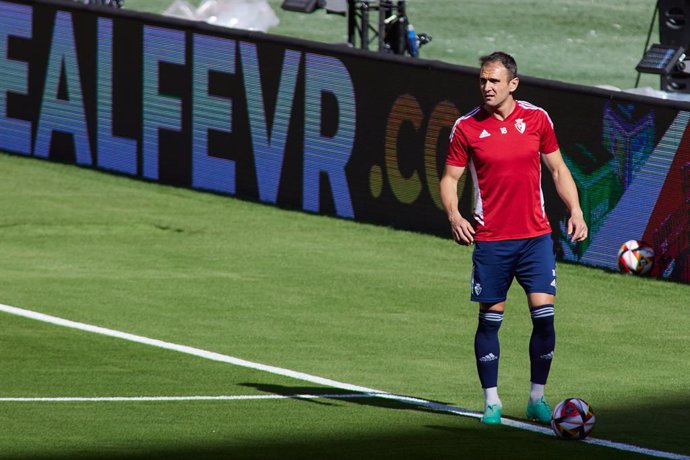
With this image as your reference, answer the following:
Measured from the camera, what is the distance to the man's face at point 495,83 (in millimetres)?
10883

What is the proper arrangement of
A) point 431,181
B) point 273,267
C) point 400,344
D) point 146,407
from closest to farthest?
1. point 146,407
2. point 400,344
3. point 273,267
4. point 431,181

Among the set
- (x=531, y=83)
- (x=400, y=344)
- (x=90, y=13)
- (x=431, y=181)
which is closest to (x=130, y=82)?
(x=90, y=13)

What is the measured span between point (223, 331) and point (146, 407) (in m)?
3.43

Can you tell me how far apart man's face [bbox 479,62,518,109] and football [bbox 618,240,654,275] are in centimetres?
753

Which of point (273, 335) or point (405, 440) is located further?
point (273, 335)

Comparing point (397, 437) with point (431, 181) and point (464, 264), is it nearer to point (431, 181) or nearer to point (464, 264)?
point (464, 264)

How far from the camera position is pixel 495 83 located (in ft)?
35.8

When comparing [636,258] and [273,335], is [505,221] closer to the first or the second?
[273,335]

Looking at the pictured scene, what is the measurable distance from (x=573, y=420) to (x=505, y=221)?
1430 mm

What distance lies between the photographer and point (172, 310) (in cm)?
1602

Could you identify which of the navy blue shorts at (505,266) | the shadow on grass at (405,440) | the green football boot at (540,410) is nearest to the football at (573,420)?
the shadow on grass at (405,440)

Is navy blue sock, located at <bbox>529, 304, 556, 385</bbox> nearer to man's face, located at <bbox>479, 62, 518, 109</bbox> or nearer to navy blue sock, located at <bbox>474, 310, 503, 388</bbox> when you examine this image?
navy blue sock, located at <bbox>474, 310, 503, 388</bbox>

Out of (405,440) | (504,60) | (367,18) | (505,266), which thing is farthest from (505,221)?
(367,18)

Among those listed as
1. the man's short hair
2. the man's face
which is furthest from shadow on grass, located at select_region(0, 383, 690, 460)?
the man's short hair
